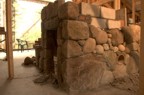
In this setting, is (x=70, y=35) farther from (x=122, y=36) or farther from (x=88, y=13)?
(x=122, y=36)

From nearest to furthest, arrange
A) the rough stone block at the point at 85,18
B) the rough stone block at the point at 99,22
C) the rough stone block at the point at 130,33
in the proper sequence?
1. the rough stone block at the point at 85,18
2. the rough stone block at the point at 99,22
3. the rough stone block at the point at 130,33

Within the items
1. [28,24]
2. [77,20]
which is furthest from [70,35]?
[28,24]

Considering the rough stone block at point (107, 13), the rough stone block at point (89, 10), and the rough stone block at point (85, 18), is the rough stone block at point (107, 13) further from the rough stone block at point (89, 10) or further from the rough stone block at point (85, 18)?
the rough stone block at point (85, 18)

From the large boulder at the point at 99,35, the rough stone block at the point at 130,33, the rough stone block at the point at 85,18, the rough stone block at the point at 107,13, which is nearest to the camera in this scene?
the rough stone block at the point at 85,18

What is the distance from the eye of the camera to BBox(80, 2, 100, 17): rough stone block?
2619mm

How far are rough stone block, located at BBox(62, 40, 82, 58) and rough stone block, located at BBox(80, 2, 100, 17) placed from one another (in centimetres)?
58

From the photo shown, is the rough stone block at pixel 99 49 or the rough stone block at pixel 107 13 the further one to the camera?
the rough stone block at pixel 107 13

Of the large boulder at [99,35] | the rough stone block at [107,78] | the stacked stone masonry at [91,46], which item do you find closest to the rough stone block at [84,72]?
the stacked stone masonry at [91,46]

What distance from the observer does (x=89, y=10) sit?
2734mm

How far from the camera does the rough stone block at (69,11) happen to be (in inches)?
94.3

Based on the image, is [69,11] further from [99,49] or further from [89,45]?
[99,49]

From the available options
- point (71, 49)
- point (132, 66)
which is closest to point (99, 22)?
point (71, 49)

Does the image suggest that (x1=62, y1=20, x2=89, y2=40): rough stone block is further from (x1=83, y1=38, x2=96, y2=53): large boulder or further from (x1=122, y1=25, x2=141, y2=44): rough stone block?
(x1=122, y1=25, x2=141, y2=44): rough stone block

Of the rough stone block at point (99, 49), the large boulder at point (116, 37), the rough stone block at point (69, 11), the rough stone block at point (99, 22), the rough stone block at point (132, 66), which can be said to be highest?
the rough stone block at point (69, 11)
